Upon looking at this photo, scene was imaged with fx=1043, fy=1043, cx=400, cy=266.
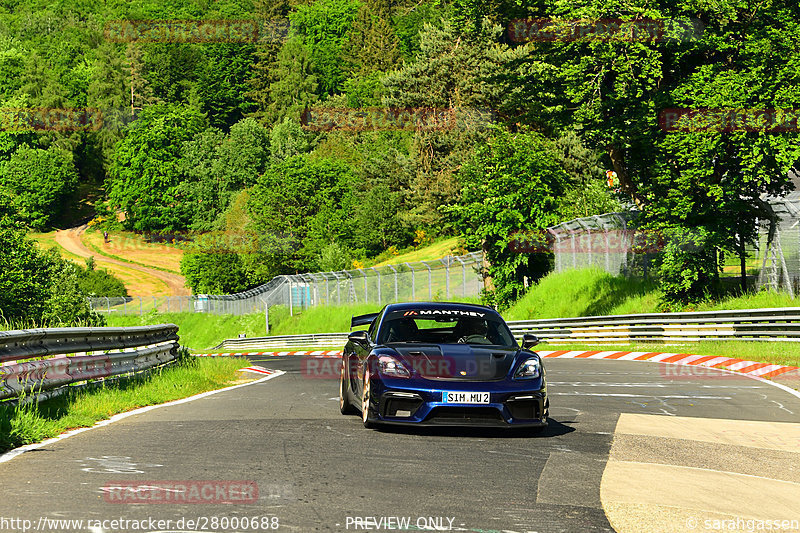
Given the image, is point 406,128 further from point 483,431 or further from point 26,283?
point 483,431

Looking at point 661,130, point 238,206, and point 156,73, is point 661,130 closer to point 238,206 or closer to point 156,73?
point 238,206

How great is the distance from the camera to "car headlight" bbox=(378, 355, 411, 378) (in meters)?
9.99

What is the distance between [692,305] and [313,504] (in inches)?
1019

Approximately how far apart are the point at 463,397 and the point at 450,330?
2.41 m

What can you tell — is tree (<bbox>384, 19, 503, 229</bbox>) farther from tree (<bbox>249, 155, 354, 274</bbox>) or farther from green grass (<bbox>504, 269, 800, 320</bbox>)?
green grass (<bbox>504, 269, 800, 320</bbox>)

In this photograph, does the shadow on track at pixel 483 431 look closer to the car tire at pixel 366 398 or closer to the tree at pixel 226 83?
the car tire at pixel 366 398

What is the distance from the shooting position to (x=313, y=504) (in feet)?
20.7

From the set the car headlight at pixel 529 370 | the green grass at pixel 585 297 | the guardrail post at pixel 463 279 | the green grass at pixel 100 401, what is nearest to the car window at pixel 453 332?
the car headlight at pixel 529 370

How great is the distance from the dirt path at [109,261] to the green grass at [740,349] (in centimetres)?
8187

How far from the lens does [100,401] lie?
12.5 meters

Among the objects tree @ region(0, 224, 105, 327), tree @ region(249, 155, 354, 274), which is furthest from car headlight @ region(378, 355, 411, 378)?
tree @ region(249, 155, 354, 274)

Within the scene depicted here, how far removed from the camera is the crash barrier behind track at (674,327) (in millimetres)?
23844

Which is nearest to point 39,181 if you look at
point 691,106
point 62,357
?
point 691,106

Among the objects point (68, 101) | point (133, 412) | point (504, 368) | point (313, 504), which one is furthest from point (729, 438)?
point (68, 101)
